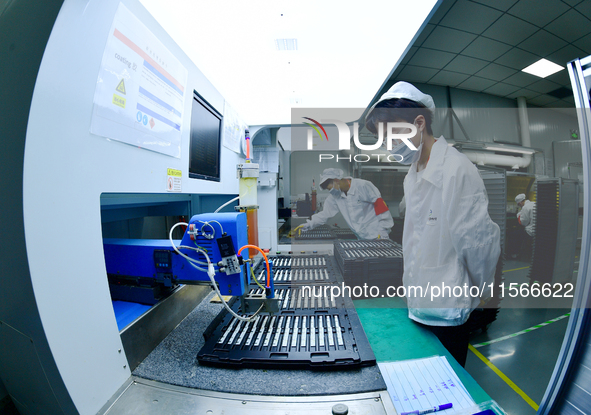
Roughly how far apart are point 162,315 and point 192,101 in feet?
4.11

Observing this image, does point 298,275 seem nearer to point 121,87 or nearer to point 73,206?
point 73,206

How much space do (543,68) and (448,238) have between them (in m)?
1.60

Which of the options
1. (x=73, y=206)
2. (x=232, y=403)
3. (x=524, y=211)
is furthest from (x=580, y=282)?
(x=524, y=211)

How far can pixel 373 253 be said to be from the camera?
1612 millimetres

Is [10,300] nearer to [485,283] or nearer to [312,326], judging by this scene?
[312,326]

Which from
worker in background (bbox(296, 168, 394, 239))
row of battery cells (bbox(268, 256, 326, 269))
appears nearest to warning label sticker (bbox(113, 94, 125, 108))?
row of battery cells (bbox(268, 256, 326, 269))

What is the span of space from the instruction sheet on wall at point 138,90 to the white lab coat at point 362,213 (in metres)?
2.56

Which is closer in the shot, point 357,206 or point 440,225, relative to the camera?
point 440,225

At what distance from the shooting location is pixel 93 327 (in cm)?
62

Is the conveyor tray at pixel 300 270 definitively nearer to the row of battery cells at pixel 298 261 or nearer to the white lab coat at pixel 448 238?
the row of battery cells at pixel 298 261

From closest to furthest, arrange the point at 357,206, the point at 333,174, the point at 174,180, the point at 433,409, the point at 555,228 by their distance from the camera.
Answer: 1. the point at 433,409
2. the point at 174,180
3. the point at 555,228
4. the point at 357,206
5. the point at 333,174

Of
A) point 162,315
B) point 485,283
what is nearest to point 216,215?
point 162,315

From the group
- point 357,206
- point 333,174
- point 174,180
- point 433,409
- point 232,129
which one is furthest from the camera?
point 333,174

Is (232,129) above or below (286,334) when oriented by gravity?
above
